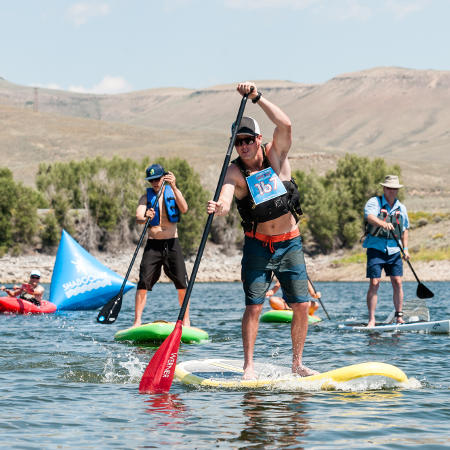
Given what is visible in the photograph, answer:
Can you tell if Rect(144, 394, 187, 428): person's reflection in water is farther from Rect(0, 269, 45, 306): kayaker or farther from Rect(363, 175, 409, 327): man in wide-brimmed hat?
Rect(0, 269, 45, 306): kayaker

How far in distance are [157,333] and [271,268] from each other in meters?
3.41

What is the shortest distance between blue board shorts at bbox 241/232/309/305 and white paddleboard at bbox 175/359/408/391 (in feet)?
2.18

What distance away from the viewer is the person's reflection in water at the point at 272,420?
499 cm

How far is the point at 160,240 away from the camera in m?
10.7

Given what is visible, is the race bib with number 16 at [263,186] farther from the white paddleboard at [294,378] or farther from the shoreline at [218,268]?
the shoreline at [218,268]

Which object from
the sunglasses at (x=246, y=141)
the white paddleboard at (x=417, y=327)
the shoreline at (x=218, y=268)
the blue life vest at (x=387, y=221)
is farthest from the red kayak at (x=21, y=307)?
the shoreline at (x=218, y=268)

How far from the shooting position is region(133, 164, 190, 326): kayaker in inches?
413

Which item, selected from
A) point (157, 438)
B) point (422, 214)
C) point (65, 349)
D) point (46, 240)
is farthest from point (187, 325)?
point (422, 214)

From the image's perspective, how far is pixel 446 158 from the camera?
184 metres

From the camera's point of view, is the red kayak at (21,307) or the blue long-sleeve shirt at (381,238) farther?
the red kayak at (21,307)

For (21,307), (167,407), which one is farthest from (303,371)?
(21,307)

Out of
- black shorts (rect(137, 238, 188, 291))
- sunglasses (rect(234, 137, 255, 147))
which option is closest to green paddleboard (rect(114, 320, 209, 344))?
black shorts (rect(137, 238, 188, 291))

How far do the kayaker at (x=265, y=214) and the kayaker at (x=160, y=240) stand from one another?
3475mm

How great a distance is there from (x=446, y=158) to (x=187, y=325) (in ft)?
594
